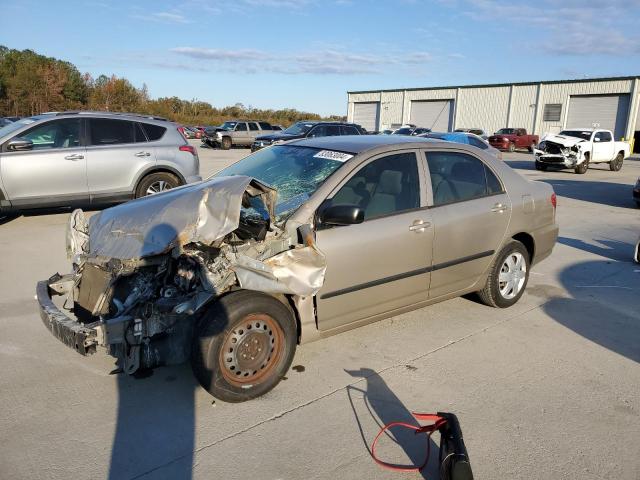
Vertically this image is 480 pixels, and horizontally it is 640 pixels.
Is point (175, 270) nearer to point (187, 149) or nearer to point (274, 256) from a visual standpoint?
point (274, 256)

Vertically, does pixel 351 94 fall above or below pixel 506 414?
above

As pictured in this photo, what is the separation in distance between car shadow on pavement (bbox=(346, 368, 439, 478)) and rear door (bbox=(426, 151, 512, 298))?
1.15 m

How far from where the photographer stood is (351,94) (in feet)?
181

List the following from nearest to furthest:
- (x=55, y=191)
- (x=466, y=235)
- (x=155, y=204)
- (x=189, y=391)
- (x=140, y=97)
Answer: (x=189, y=391) < (x=155, y=204) < (x=466, y=235) < (x=55, y=191) < (x=140, y=97)

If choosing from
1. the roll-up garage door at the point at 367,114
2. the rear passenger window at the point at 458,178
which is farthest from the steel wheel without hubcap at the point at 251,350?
the roll-up garage door at the point at 367,114

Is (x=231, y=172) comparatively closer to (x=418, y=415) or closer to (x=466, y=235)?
(x=466, y=235)

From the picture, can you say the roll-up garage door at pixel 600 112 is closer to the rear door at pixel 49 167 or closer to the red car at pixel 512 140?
the red car at pixel 512 140

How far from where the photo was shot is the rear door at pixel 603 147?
21516 millimetres

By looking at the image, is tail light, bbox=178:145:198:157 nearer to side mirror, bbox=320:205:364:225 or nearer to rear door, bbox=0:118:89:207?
rear door, bbox=0:118:89:207

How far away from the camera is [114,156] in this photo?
8539mm

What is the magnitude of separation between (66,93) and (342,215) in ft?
189

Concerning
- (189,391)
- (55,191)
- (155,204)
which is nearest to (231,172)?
(155,204)

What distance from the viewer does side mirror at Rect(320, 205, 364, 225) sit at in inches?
138

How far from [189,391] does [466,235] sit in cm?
265
